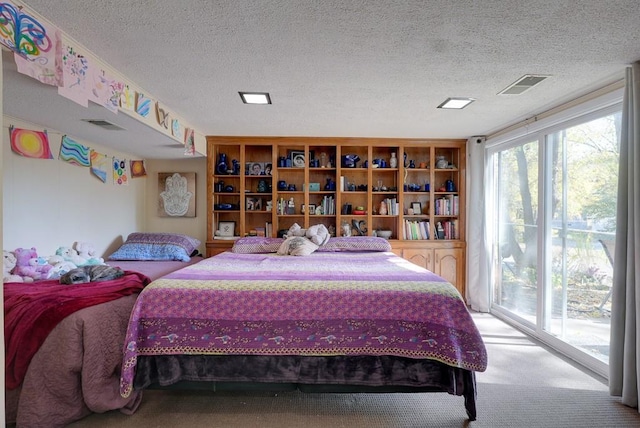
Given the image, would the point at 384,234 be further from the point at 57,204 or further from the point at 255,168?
the point at 57,204

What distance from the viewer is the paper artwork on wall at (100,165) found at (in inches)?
138

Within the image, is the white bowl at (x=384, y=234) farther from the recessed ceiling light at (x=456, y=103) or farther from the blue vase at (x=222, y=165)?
the blue vase at (x=222, y=165)

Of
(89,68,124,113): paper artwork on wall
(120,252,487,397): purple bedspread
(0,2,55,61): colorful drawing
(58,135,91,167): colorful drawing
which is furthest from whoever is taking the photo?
(58,135,91,167): colorful drawing

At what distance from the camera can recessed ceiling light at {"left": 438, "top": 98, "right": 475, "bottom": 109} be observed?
272cm

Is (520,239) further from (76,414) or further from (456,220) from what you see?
(76,414)

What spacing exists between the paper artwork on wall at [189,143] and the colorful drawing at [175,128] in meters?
0.21

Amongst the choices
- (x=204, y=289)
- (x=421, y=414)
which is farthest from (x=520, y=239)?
(x=204, y=289)

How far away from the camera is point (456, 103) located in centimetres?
283

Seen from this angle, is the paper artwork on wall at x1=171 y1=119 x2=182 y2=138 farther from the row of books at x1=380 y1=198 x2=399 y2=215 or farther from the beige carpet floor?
the row of books at x1=380 y1=198 x2=399 y2=215

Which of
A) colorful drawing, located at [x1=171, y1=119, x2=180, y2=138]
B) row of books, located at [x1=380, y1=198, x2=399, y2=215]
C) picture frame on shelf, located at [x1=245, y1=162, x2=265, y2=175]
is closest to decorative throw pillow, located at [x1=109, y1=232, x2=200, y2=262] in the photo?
picture frame on shelf, located at [x1=245, y1=162, x2=265, y2=175]

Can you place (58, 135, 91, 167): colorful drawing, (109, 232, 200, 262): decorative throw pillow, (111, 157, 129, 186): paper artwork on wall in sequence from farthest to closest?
(111, 157, 129, 186): paper artwork on wall < (109, 232, 200, 262): decorative throw pillow < (58, 135, 91, 167): colorful drawing

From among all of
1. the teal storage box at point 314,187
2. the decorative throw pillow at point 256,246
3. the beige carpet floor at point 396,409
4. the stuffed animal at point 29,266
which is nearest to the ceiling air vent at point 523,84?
the beige carpet floor at point 396,409

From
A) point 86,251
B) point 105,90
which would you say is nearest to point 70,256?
point 86,251

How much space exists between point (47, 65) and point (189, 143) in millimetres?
1907
